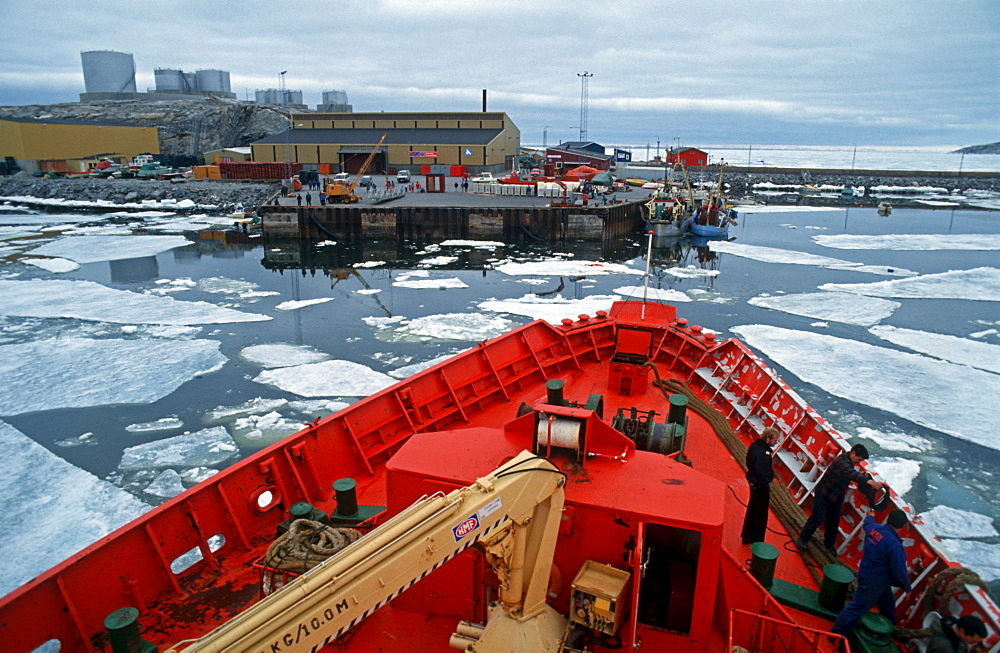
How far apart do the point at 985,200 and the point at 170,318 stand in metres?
82.6

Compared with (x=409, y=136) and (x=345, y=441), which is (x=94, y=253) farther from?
(x=409, y=136)

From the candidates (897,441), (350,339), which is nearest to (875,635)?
(897,441)

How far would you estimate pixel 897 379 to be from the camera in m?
13.4

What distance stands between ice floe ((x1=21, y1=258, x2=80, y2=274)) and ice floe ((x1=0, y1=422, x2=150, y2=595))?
59.1 feet

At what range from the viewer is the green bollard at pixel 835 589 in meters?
4.75

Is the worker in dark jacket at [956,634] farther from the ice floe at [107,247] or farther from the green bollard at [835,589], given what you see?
the ice floe at [107,247]

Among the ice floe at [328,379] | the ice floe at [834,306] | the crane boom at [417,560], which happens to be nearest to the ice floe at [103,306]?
the ice floe at [328,379]

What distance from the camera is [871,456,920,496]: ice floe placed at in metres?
9.08

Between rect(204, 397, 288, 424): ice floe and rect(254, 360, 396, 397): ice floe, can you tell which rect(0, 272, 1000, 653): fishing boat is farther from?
rect(254, 360, 396, 397): ice floe

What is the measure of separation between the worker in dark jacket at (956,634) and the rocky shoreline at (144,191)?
4939 centimetres

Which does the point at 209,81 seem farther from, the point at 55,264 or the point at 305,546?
the point at 305,546

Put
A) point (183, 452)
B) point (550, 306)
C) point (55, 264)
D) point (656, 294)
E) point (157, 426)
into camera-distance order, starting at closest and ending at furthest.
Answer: point (183, 452) < point (157, 426) < point (550, 306) < point (656, 294) < point (55, 264)

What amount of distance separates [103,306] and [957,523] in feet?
70.2

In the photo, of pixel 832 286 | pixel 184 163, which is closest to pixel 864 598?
pixel 832 286
